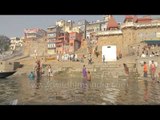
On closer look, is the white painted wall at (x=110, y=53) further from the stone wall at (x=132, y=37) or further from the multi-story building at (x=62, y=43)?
the multi-story building at (x=62, y=43)

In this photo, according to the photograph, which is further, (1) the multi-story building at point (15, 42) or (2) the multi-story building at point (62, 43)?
(1) the multi-story building at point (15, 42)

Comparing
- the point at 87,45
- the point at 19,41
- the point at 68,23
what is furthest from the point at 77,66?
the point at 19,41

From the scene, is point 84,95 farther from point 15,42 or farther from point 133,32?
point 15,42

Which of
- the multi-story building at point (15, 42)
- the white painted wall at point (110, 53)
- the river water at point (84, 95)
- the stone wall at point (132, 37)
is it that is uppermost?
the multi-story building at point (15, 42)

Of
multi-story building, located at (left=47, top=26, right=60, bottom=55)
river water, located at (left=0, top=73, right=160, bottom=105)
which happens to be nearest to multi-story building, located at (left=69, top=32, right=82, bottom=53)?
multi-story building, located at (left=47, top=26, right=60, bottom=55)

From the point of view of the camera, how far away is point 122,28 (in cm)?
4322

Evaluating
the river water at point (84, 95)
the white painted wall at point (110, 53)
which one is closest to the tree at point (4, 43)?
the white painted wall at point (110, 53)

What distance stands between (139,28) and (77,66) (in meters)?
13.7

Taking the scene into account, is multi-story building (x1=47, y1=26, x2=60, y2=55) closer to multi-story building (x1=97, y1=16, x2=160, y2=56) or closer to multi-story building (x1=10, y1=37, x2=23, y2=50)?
multi-story building (x1=97, y1=16, x2=160, y2=56)

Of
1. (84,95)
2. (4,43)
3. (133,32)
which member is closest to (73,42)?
(133,32)

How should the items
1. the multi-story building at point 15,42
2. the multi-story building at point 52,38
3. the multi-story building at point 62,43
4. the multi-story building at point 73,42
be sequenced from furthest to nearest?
the multi-story building at point 15,42
the multi-story building at point 52,38
the multi-story building at point 62,43
the multi-story building at point 73,42
